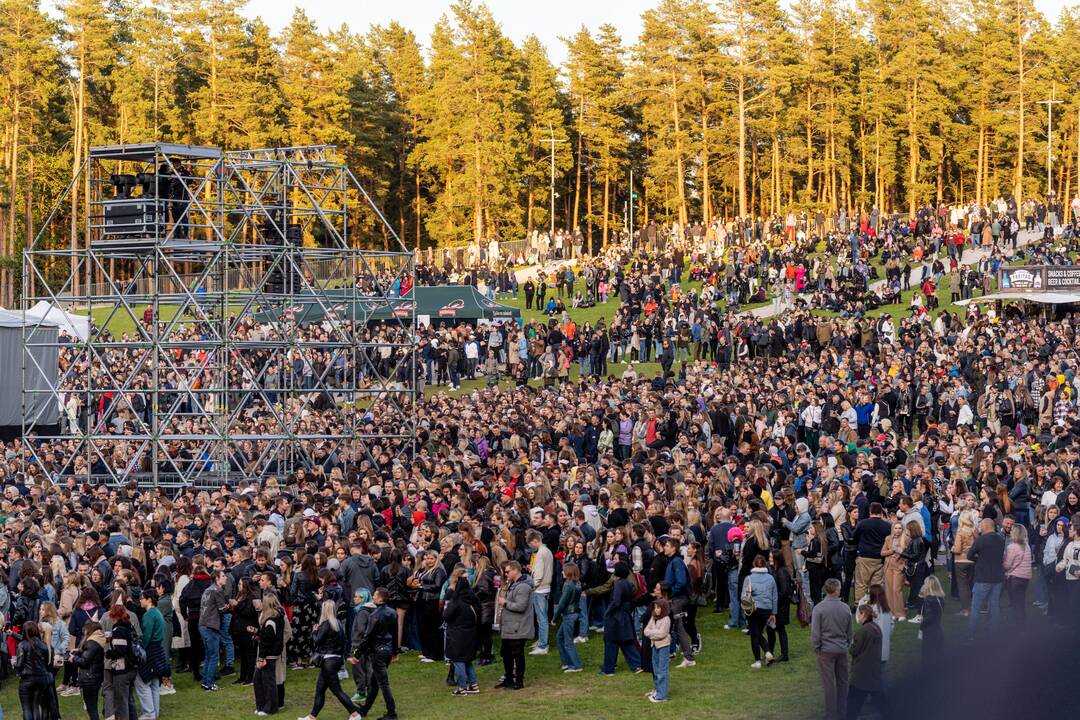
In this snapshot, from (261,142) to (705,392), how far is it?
47180mm

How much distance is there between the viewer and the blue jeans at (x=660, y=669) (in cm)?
1363

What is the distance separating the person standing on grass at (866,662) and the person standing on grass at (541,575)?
3.71 meters

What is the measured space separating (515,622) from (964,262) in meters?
37.6

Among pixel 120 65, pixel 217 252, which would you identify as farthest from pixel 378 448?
pixel 120 65

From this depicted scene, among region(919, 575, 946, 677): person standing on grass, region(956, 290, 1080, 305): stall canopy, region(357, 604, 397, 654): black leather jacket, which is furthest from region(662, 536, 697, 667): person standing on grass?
region(956, 290, 1080, 305): stall canopy

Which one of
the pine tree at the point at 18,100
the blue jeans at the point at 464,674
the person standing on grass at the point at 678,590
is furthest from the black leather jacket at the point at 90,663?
the pine tree at the point at 18,100

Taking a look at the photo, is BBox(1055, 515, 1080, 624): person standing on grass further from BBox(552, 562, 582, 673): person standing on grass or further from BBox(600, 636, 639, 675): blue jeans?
BBox(552, 562, 582, 673): person standing on grass

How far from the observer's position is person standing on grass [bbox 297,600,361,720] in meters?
13.4

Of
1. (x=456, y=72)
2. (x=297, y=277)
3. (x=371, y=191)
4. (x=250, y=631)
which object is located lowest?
(x=250, y=631)

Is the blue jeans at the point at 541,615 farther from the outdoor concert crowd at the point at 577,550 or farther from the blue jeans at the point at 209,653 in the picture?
the blue jeans at the point at 209,653

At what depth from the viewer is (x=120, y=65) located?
3086 inches

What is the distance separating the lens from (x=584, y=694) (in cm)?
1416

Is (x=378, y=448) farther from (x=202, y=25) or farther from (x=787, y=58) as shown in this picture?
(x=787, y=58)

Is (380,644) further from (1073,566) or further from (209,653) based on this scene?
(1073,566)
